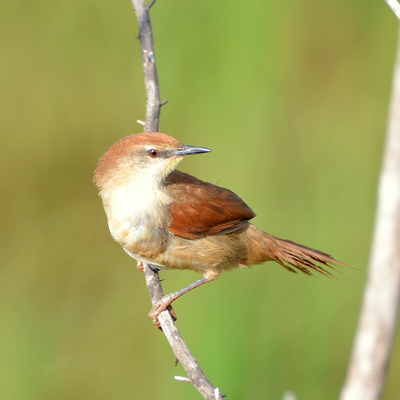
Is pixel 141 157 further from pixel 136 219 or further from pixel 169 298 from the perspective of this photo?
pixel 169 298

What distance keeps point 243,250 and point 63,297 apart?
4.39ft

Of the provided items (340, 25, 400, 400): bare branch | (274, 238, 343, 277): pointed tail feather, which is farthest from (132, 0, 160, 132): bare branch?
(340, 25, 400, 400): bare branch

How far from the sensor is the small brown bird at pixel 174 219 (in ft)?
10.0

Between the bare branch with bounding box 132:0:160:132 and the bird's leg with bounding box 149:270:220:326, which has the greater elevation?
the bare branch with bounding box 132:0:160:132

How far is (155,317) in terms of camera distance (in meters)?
3.07

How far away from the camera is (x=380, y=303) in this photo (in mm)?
982

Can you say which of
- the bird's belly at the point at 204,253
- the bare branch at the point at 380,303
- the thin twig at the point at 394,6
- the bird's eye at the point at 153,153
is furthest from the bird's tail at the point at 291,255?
the bare branch at the point at 380,303

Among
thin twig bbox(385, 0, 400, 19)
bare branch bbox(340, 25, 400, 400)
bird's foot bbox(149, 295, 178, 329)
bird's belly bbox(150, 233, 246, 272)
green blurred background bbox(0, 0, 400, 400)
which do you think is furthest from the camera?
green blurred background bbox(0, 0, 400, 400)

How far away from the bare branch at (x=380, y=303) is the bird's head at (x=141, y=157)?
2101 mm

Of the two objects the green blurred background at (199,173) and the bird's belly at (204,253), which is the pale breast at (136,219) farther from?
the green blurred background at (199,173)

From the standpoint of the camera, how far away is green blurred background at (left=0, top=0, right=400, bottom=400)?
330 cm

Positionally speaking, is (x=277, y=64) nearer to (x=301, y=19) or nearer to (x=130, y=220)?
(x=301, y=19)

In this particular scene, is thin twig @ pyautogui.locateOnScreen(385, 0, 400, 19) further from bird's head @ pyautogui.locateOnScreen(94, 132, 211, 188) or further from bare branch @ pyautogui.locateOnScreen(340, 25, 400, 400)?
bird's head @ pyautogui.locateOnScreen(94, 132, 211, 188)

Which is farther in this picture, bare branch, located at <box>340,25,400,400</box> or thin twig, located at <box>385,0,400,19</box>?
thin twig, located at <box>385,0,400,19</box>
